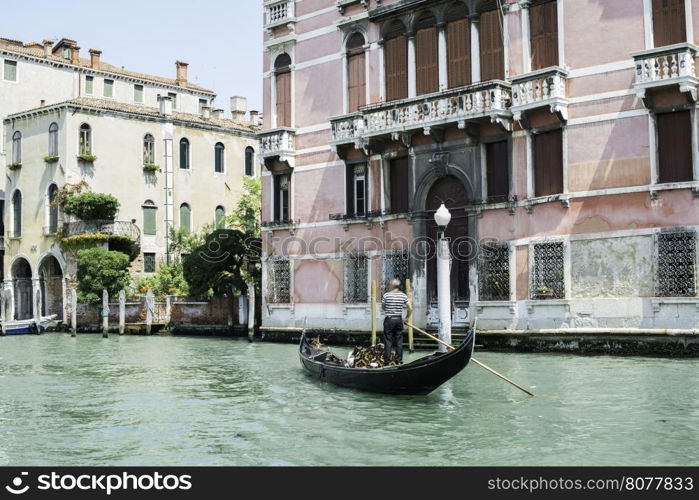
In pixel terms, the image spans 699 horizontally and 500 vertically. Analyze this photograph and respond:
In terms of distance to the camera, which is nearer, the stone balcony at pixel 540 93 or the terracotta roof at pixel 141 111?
the stone balcony at pixel 540 93

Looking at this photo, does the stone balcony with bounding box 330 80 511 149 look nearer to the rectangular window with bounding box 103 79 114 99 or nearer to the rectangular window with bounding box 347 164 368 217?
the rectangular window with bounding box 347 164 368 217

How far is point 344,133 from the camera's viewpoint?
702 inches

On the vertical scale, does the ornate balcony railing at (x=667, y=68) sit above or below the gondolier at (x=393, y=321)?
above

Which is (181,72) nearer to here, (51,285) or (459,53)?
(51,285)

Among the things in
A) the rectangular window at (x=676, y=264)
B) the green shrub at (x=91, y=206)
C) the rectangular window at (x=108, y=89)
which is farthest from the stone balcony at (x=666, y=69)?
the rectangular window at (x=108, y=89)

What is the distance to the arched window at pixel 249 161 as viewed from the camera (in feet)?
105

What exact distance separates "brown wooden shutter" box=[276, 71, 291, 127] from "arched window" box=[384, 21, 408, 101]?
281 cm

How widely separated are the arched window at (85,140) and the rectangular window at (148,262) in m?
3.74

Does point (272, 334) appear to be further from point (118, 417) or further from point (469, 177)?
point (118, 417)

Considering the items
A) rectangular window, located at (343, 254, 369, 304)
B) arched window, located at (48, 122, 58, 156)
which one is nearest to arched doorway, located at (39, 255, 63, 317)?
arched window, located at (48, 122, 58, 156)

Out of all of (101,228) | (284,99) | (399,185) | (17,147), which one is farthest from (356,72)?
(17,147)

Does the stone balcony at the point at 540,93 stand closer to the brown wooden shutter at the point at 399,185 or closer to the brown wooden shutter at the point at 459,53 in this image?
the brown wooden shutter at the point at 459,53
